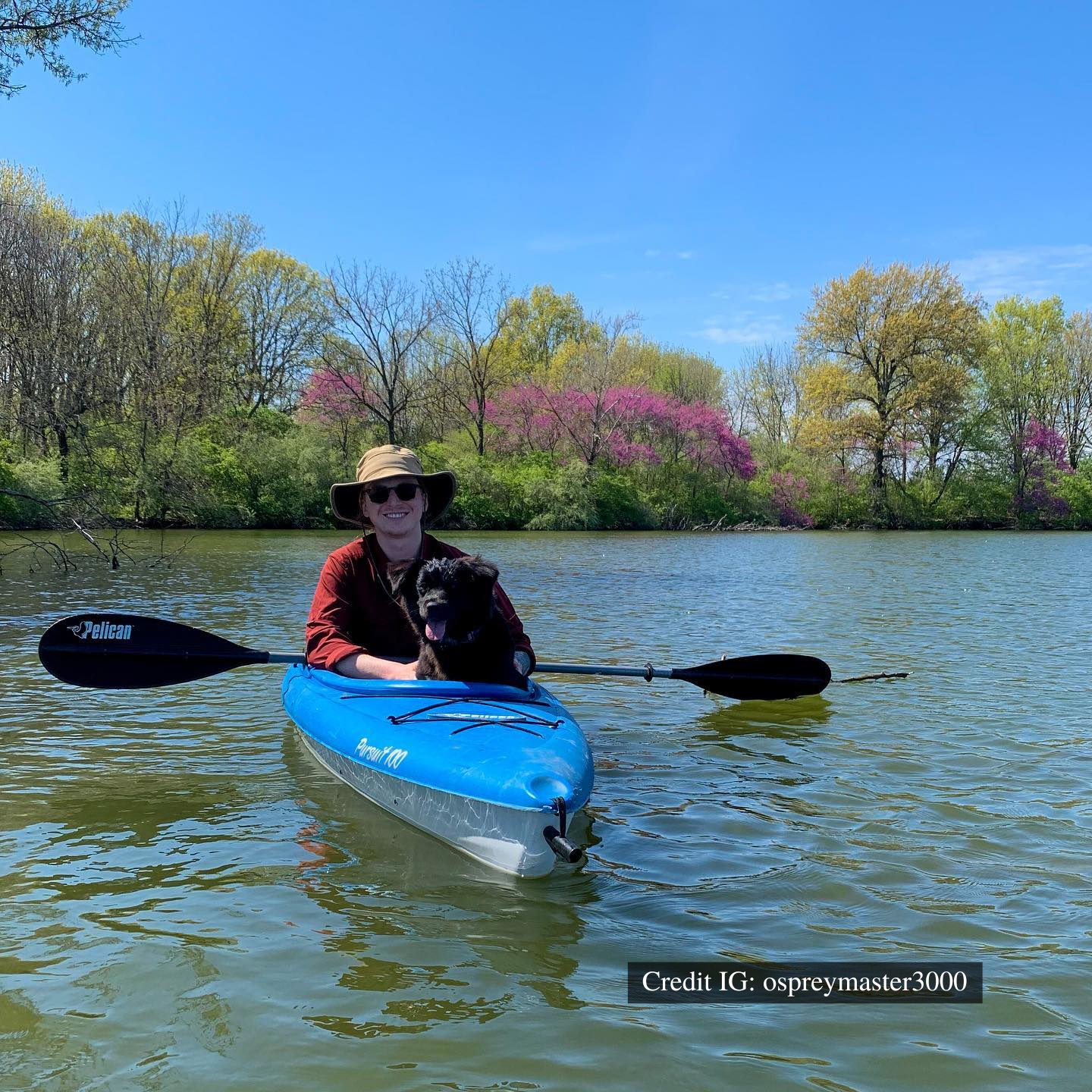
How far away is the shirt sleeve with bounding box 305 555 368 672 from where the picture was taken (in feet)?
16.3

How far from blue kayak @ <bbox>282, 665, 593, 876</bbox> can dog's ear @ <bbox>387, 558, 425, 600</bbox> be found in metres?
0.43

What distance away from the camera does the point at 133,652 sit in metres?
5.91

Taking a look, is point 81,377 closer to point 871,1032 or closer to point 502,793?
point 502,793

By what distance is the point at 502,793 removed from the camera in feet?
11.2

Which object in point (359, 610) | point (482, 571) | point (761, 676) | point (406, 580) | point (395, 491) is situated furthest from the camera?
point (761, 676)

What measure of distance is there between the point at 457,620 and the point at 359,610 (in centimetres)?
108

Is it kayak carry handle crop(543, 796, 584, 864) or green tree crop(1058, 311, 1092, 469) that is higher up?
green tree crop(1058, 311, 1092, 469)

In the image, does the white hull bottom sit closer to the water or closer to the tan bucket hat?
the water

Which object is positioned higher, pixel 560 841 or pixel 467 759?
pixel 467 759

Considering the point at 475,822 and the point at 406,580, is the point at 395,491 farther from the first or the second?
the point at 475,822

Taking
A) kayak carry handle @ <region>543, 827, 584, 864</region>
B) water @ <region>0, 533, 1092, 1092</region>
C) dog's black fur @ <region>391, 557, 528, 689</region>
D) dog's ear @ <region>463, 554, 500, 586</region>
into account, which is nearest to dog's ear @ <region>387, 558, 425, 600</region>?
dog's black fur @ <region>391, 557, 528, 689</region>

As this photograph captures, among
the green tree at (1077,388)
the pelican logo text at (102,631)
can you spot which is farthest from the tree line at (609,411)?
the pelican logo text at (102,631)

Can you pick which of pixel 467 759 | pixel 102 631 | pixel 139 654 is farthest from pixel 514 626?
pixel 102 631

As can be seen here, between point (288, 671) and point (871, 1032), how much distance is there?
4148 millimetres
